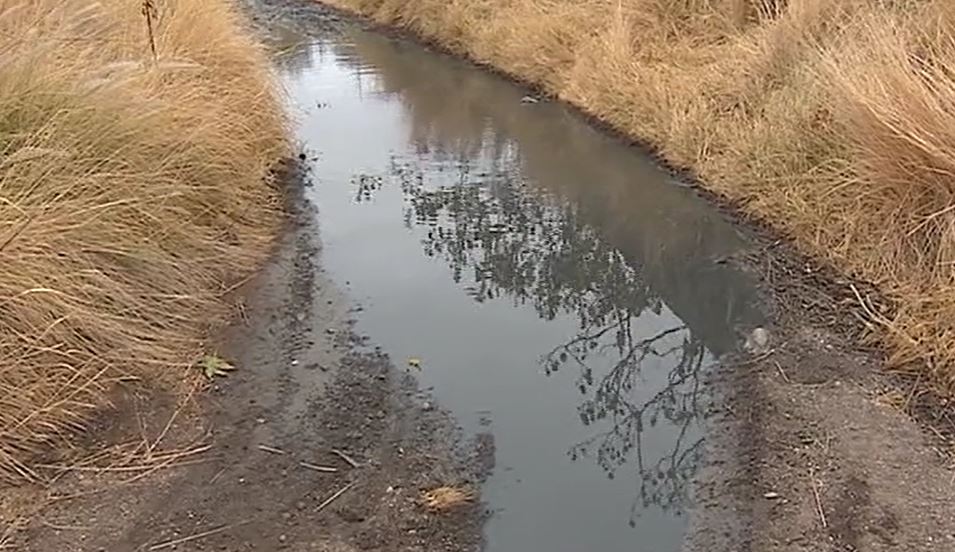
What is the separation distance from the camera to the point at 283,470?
3684 mm

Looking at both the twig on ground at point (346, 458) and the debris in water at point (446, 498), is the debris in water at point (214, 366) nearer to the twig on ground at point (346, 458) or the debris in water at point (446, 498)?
the twig on ground at point (346, 458)

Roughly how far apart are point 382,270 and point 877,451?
279 centimetres

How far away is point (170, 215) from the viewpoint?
5.14 meters

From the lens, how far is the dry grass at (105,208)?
3840 millimetres

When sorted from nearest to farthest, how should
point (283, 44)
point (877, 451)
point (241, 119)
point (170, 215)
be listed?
point (877, 451) → point (170, 215) → point (241, 119) → point (283, 44)

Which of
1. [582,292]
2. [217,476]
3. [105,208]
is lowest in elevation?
[582,292]

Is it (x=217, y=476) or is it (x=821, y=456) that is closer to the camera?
(x=217, y=476)

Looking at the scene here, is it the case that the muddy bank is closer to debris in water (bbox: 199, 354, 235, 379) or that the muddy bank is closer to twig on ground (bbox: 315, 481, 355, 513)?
→ twig on ground (bbox: 315, 481, 355, 513)

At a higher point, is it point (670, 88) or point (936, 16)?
point (936, 16)

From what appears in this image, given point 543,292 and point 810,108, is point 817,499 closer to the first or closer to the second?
point 543,292

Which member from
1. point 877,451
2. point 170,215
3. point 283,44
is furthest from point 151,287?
point 283,44

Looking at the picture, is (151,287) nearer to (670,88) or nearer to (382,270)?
(382,270)

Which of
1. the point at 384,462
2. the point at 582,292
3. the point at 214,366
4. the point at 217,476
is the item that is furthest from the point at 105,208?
the point at 582,292

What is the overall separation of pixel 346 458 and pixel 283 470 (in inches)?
8.9
